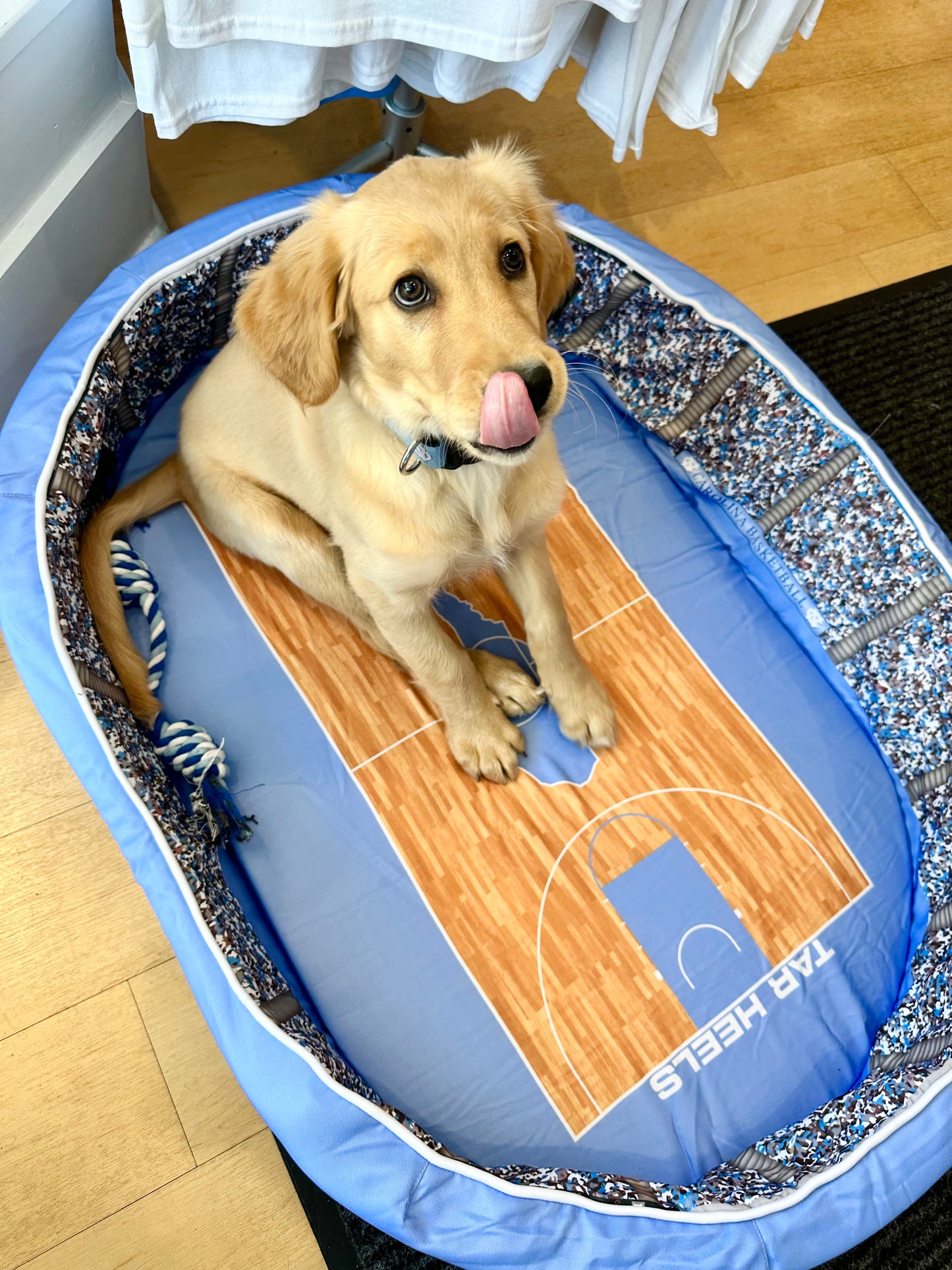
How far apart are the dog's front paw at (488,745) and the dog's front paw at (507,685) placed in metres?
0.04

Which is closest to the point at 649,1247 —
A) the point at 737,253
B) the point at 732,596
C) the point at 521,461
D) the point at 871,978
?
the point at 871,978

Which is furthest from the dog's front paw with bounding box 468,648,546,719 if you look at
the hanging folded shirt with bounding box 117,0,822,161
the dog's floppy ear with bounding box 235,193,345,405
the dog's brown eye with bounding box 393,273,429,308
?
the hanging folded shirt with bounding box 117,0,822,161

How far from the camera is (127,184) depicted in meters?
A: 2.21

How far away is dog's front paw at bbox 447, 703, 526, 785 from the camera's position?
6.07 feet

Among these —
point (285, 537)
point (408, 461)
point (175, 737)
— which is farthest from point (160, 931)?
point (408, 461)

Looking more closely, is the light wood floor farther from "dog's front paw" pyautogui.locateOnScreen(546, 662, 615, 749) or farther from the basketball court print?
"dog's front paw" pyautogui.locateOnScreen(546, 662, 615, 749)

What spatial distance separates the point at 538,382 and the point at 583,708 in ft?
2.89

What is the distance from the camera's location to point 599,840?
190cm

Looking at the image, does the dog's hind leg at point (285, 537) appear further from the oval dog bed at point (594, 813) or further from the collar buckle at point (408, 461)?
the collar buckle at point (408, 461)

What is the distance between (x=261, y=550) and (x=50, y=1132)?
1138mm

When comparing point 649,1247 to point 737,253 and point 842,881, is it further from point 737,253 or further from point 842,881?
point 737,253

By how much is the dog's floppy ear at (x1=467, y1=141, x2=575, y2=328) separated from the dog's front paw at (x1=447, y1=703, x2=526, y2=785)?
0.78 metres

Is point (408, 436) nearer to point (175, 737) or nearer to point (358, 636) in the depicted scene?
point (358, 636)

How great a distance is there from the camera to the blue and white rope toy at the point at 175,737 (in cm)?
183
